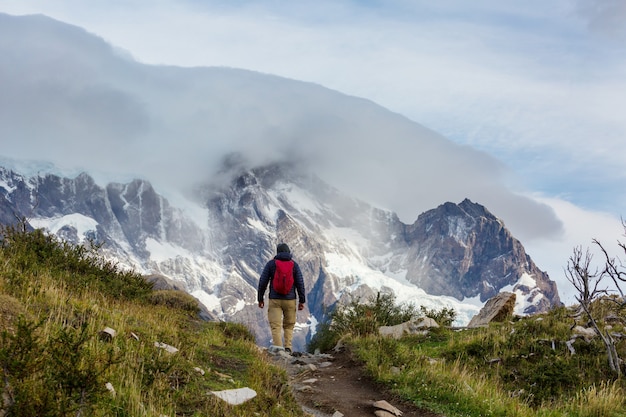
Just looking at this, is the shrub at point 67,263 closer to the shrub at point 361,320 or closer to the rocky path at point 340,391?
the rocky path at point 340,391

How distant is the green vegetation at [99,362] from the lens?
5.80 m

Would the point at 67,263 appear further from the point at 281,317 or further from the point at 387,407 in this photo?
the point at 387,407

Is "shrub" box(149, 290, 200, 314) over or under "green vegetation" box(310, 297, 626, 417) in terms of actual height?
under

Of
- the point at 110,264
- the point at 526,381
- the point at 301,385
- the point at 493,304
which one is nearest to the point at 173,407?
the point at 301,385

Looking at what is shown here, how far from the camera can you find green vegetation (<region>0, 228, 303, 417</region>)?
5.80 m

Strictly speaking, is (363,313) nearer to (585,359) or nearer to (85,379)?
(585,359)

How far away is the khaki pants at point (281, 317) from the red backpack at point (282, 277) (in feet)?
1.93

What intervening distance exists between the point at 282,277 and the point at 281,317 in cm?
211

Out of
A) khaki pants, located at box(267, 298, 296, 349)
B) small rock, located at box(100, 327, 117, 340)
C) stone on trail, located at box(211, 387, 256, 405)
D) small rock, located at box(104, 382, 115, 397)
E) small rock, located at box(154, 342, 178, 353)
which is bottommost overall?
khaki pants, located at box(267, 298, 296, 349)

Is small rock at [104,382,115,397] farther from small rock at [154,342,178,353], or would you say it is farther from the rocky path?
the rocky path

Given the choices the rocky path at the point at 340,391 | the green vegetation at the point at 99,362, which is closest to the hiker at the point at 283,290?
the rocky path at the point at 340,391

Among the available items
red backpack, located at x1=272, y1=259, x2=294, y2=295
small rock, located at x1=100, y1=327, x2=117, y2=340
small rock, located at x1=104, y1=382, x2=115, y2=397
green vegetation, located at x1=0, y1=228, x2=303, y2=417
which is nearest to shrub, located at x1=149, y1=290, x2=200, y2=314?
red backpack, located at x1=272, y1=259, x2=294, y2=295

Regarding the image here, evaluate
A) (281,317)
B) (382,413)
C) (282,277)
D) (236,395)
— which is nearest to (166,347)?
(236,395)

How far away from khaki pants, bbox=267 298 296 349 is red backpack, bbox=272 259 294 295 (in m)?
0.59
